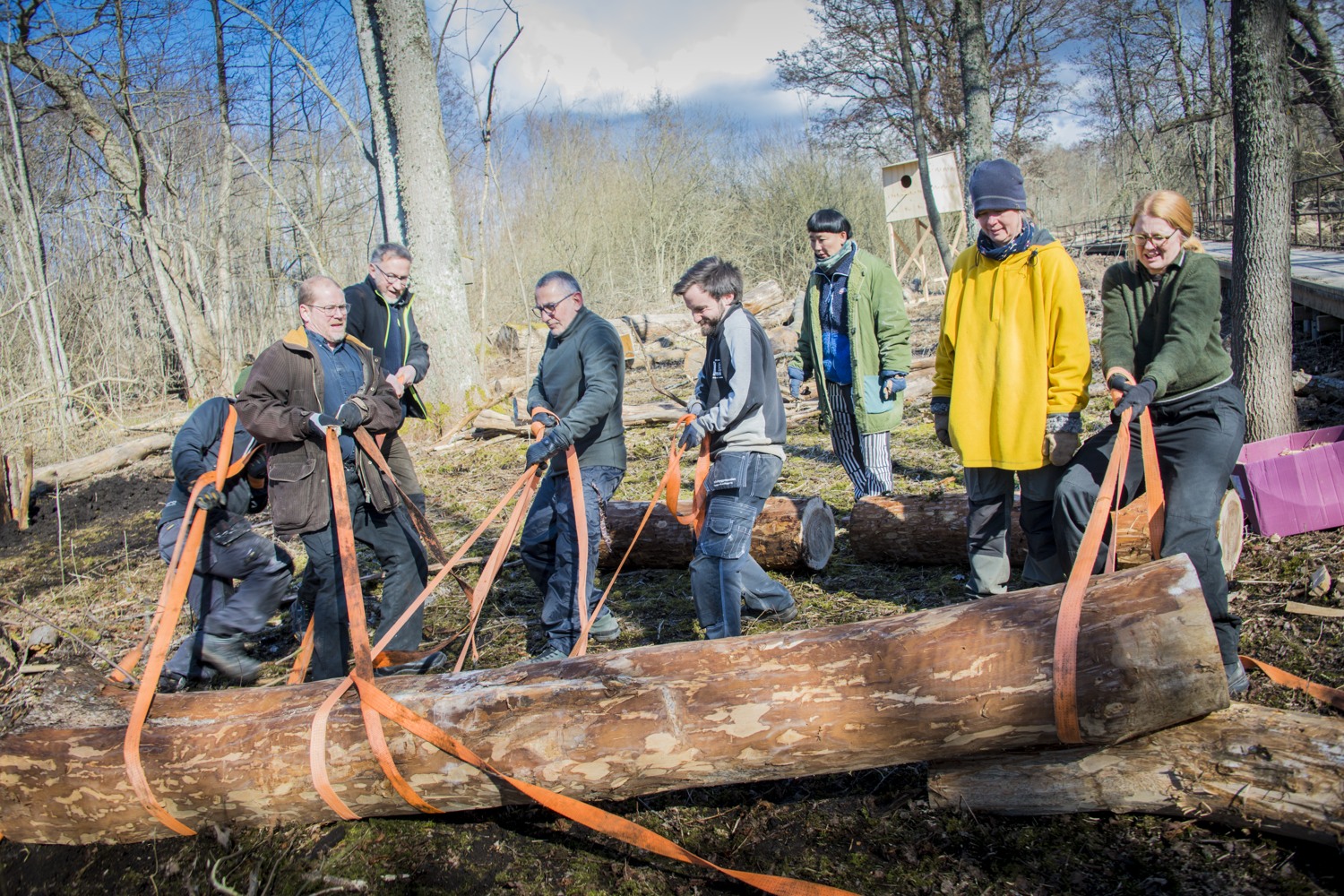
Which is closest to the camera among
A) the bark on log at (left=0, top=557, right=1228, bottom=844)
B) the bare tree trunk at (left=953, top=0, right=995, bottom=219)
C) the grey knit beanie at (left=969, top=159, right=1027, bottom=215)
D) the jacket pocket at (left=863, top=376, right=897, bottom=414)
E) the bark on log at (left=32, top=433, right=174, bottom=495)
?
the bark on log at (left=0, top=557, right=1228, bottom=844)

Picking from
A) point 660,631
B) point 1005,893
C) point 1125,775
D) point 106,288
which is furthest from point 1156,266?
point 106,288

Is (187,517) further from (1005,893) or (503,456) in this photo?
(503,456)

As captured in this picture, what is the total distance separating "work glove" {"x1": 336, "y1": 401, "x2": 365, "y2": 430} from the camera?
11.9ft

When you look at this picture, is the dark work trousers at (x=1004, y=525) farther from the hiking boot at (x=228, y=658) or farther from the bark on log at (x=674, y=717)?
the hiking boot at (x=228, y=658)

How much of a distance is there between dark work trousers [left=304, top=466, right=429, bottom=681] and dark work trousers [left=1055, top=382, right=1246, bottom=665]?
2905 mm

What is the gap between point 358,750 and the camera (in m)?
2.67

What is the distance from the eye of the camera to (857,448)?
5082mm

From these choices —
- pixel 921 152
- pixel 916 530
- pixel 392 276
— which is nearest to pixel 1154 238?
pixel 916 530

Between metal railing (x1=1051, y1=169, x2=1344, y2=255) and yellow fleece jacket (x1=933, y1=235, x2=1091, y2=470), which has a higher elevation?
metal railing (x1=1051, y1=169, x2=1344, y2=255)

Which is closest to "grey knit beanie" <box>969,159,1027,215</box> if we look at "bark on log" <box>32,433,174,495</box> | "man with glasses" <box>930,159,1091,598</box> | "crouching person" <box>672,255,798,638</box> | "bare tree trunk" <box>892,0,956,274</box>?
"man with glasses" <box>930,159,1091,598</box>

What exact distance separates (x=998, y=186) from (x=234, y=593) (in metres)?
4.01

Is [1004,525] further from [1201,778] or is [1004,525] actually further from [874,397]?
[1201,778]

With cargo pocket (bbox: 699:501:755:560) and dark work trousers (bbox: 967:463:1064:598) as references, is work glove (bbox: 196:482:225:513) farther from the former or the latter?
dark work trousers (bbox: 967:463:1064:598)

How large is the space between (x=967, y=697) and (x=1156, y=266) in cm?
180
